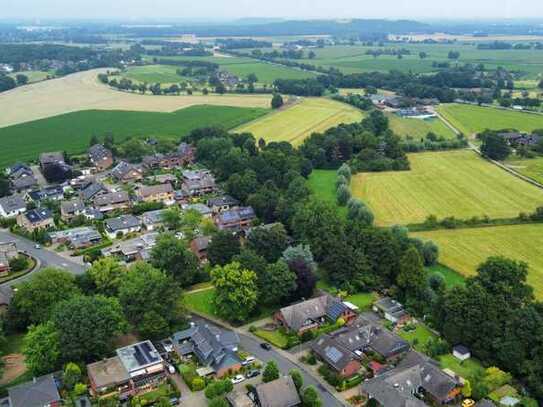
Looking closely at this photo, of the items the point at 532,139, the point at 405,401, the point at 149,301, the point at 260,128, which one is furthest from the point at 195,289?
the point at 532,139

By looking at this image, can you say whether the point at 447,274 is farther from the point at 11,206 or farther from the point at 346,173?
the point at 11,206

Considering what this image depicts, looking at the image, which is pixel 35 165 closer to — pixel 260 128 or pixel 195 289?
pixel 260 128

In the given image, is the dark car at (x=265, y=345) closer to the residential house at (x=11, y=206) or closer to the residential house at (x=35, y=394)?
the residential house at (x=35, y=394)

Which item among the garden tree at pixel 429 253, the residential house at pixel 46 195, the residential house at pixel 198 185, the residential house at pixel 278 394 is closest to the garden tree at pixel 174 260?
the residential house at pixel 278 394

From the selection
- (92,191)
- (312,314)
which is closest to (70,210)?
(92,191)

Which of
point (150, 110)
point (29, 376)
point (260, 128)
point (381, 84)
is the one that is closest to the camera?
point (29, 376)

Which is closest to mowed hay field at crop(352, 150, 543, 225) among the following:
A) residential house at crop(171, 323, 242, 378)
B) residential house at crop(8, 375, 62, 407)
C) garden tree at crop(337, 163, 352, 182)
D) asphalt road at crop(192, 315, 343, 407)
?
Result: garden tree at crop(337, 163, 352, 182)
